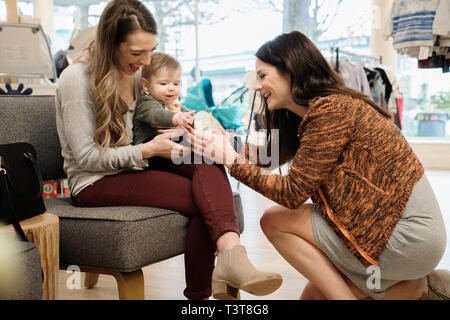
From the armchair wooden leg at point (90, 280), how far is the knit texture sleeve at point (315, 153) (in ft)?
3.14

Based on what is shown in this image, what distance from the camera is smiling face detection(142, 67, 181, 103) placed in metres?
1.88

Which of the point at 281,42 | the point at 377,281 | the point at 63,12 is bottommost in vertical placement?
the point at 377,281

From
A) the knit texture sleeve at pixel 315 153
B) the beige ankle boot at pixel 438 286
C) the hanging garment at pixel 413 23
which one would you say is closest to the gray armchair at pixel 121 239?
the knit texture sleeve at pixel 315 153

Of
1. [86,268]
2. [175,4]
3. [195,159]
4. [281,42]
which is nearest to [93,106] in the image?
[195,159]

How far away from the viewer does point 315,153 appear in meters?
1.32

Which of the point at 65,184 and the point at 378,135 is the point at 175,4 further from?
the point at 378,135

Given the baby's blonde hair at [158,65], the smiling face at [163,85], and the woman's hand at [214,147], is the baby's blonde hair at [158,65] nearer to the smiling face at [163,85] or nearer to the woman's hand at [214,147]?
the smiling face at [163,85]

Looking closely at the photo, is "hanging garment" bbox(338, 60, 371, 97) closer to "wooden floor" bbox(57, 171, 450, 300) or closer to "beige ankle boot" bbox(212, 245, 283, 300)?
"wooden floor" bbox(57, 171, 450, 300)

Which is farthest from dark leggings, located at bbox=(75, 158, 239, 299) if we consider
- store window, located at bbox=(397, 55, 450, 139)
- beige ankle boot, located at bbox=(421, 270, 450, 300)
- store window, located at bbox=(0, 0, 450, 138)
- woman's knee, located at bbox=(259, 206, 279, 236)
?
store window, located at bbox=(397, 55, 450, 139)

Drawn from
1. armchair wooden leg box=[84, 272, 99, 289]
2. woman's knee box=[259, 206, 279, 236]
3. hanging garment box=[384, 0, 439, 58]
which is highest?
hanging garment box=[384, 0, 439, 58]

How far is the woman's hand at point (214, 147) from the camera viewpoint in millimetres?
1448

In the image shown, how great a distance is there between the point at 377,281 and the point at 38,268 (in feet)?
3.06

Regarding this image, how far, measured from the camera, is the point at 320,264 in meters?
1.41

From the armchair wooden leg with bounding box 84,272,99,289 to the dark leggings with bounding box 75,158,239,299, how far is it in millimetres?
485
